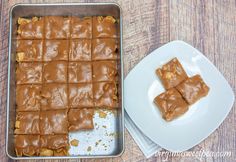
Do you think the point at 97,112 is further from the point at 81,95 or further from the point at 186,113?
the point at 186,113

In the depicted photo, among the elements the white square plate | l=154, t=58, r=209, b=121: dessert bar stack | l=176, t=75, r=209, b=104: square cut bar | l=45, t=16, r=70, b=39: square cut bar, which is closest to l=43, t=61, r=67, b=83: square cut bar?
l=45, t=16, r=70, b=39: square cut bar

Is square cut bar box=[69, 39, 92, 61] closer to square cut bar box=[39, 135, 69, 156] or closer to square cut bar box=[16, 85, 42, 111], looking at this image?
square cut bar box=[16, 85, 42, 111]

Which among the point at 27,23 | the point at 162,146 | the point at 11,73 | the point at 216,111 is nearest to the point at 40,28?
the point at 27,23

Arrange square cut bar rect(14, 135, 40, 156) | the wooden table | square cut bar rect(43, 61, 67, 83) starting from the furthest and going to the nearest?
the wooden table
square cut bar rect(43, 61, 67, 83)
square cut bar rect(14, 135, 40, 156)

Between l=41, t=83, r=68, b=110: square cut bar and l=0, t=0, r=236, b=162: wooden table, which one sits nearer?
l=41, t=83, r=68, b=110: square cut bar

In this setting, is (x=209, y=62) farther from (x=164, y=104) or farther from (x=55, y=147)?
(x=55, y=147)

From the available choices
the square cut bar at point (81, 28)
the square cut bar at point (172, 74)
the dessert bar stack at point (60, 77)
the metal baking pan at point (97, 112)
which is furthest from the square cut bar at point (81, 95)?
the square cut bar at point (172, 74)

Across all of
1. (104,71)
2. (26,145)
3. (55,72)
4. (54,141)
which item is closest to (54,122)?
(54,141)
